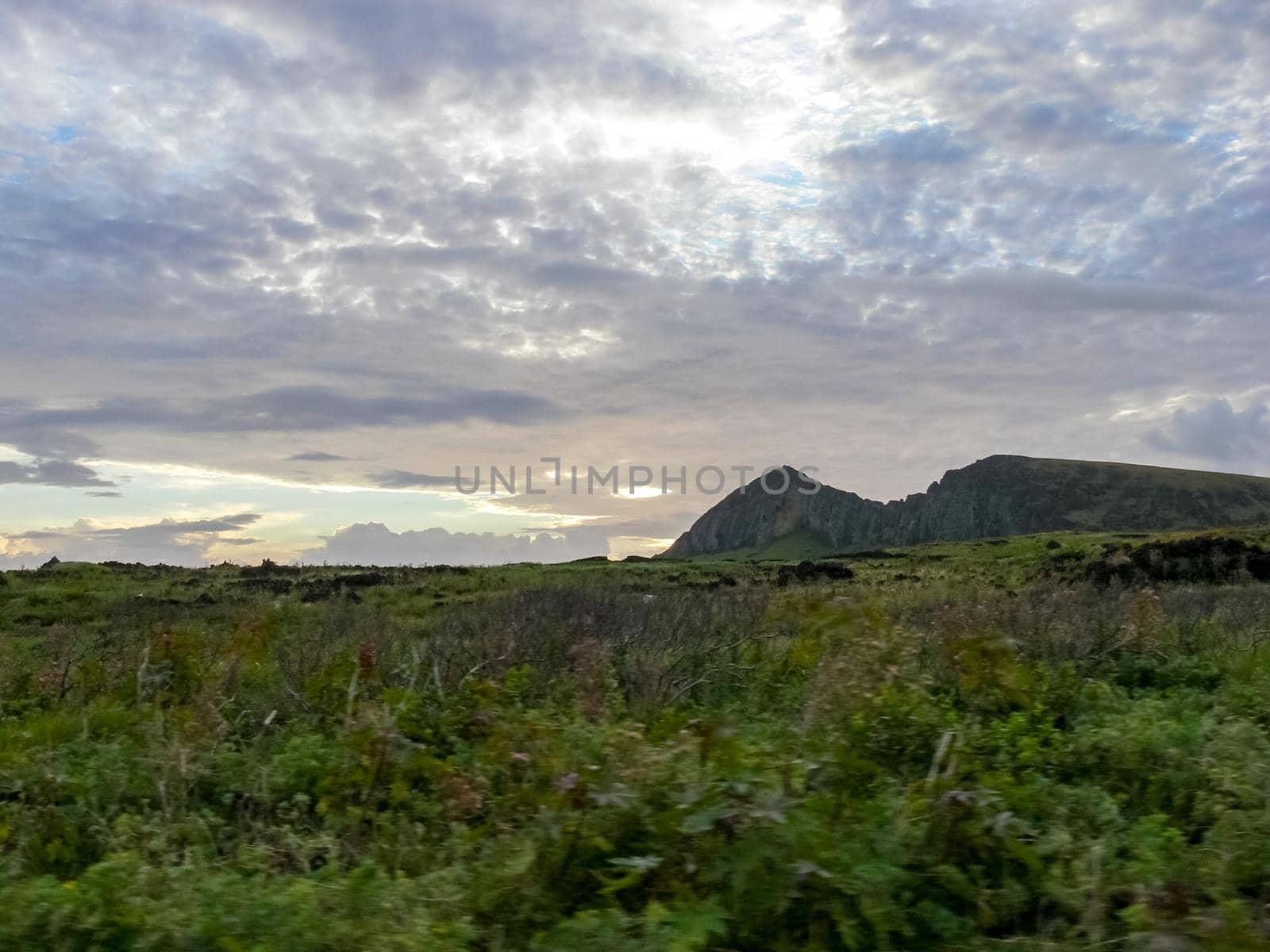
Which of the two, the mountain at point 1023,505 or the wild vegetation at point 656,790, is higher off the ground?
the mountain at point 1023,505

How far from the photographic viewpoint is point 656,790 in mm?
3717

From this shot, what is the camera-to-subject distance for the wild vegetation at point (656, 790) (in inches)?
125

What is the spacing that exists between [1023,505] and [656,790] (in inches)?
5217

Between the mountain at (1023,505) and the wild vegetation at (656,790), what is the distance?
315 feet

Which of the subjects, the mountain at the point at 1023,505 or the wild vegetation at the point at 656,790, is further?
the mountain at the point at 1023,505

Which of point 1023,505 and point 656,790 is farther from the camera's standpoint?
point 1023,505

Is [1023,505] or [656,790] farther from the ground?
[1023,505]

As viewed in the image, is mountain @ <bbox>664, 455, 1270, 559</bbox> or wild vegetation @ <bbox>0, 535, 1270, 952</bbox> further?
mountain @ <bbox>664, 455, 1270, 559</bbox>

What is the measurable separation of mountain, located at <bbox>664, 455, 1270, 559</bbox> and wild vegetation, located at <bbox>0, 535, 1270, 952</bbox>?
96.1 meters

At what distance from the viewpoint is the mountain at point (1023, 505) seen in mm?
115438

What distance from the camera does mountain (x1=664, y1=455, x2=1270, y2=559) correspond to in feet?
379

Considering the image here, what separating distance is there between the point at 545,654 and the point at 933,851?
5609 millimetres

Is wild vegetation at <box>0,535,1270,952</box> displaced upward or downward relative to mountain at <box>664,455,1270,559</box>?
downward

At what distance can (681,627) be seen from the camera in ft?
33.1
